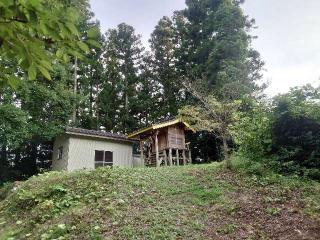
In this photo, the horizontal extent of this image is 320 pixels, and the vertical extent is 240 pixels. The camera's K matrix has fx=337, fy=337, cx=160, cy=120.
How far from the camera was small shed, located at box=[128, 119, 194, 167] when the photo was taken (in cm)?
2072

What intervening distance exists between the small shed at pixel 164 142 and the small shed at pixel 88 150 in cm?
136

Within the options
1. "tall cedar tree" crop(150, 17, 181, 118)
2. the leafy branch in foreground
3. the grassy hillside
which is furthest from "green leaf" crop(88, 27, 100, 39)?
"tall cedar tree" crop(150, 17, 181, 118)

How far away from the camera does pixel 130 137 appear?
2220 centimetres

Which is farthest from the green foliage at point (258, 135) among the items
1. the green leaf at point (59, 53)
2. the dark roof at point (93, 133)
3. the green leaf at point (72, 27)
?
the dark roof at point (93, 133)

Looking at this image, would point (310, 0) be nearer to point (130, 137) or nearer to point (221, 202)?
point (221, 202)

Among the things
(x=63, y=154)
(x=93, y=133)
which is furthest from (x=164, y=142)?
(x=63, y=154)

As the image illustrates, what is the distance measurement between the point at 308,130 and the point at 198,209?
446 cm

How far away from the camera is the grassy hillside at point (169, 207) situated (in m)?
7.39

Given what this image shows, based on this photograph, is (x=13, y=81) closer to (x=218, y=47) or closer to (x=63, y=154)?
(x=63, y=154)

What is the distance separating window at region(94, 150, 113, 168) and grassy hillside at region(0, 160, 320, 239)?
8879 mm

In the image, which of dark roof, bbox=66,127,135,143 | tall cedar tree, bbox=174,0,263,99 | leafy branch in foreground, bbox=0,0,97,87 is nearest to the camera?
leafy branch in foreground, bbox=0,0,97,87

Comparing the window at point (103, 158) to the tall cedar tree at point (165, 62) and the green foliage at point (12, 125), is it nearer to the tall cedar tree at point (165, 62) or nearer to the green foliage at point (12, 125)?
the green foliage at point (12, 125)

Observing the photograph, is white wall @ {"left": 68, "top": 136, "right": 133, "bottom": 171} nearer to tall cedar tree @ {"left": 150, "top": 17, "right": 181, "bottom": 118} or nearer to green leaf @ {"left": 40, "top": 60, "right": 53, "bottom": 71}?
tall cedar tree @ {"left": 150, "top": 17, "right": 181, "bottom": 118}

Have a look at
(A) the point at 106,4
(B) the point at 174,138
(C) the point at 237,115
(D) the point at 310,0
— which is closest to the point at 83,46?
(A) the point at 106,4
